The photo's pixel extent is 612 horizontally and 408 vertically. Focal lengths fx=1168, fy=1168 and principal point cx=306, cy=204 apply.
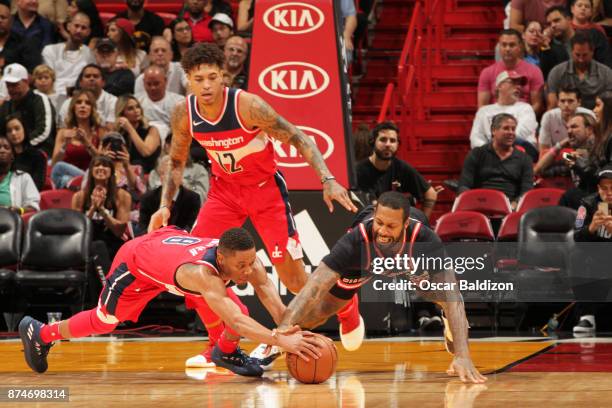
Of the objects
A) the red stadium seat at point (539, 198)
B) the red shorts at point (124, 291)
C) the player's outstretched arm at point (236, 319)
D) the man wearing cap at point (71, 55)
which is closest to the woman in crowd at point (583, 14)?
the red stadium seat at point (539, 198)

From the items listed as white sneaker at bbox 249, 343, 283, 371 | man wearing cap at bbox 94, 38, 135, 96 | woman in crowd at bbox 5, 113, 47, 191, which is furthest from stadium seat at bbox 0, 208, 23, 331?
white sneaker at bbox 249, 343, 283, 371

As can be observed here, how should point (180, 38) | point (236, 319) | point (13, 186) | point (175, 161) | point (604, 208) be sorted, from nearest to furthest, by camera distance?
point (236, 319) < point (175, 161) < point (604, 208) < point (13, 186) < point (180, 38)

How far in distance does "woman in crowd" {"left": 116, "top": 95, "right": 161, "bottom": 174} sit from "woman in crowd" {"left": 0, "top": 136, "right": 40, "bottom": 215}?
1236 mm

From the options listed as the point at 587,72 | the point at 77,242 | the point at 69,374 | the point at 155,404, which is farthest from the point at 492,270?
the point at 155,404

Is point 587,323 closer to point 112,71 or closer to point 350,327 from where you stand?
point 350,327

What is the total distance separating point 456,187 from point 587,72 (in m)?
2.07

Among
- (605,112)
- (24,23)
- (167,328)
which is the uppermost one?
(24,23)

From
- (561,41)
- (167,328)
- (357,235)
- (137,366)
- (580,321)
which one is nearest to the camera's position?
(357,235)

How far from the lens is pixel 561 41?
14.1 m

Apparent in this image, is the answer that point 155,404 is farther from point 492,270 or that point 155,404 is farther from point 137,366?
point 492,270

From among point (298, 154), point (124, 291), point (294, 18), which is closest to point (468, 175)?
point (298, 154)

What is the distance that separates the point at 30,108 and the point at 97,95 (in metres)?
0.80

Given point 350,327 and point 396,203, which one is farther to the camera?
point 350,327

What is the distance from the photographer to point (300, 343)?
6.91 metres
